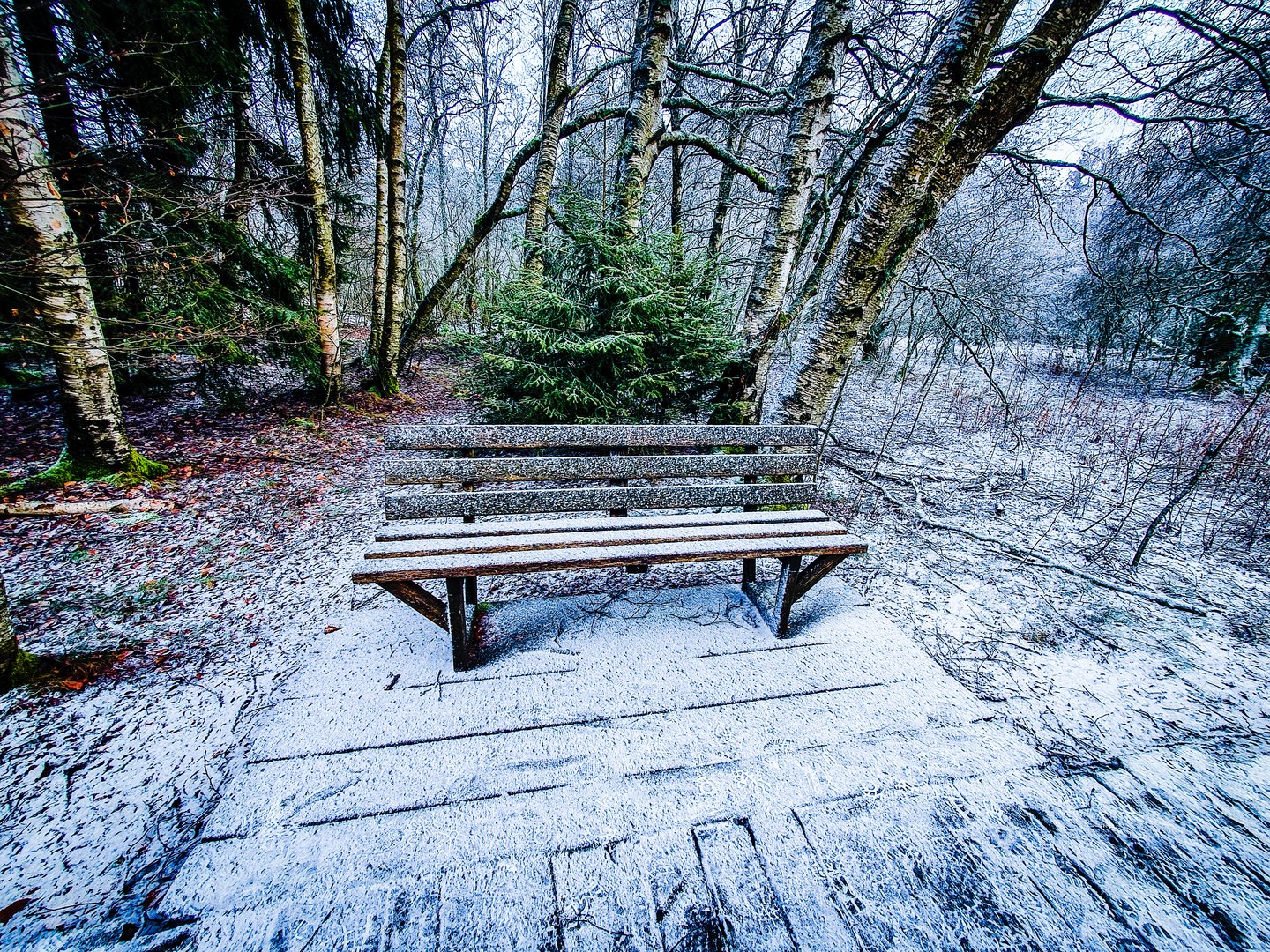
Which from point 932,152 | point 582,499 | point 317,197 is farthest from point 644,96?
point 582,499

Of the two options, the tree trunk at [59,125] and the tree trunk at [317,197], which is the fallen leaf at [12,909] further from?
the tree trunk at [317,197]

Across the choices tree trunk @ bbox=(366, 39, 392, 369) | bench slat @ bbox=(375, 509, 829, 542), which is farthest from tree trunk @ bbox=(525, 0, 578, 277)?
bench slat @ bbox=(375, 509, 829, 542)

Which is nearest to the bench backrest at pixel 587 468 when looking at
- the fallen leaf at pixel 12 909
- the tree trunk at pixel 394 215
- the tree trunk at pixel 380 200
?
the fallen leaf at pixel 12 909

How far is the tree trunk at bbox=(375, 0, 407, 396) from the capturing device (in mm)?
6379

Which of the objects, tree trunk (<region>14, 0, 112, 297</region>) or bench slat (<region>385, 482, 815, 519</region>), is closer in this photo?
bench slat (<region>385, 482, 815, 519</region>)

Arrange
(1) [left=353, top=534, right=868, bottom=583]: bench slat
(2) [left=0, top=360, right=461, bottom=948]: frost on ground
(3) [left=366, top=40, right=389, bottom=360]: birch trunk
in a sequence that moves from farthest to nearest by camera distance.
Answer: (3) [left=366, top=40, right=389, bottom=360]: birch trunk, (1) [left=353, top=534, right=868, bottom=583]: bench slat, (2) [left=0, top=360, right=461, bottom=948]: frost on ground

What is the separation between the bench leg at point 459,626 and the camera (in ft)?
7.00

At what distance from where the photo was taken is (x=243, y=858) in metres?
1.49

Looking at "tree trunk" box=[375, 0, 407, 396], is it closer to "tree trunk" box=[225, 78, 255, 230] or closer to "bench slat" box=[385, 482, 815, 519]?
"tree trunk" box=[225, 78, 255, 230]

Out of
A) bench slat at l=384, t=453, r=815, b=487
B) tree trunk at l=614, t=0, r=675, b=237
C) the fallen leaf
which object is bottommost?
the fallen leaf

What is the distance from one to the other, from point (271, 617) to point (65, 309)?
3147mm

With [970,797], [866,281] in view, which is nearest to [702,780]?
[970,797]

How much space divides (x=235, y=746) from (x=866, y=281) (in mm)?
4434

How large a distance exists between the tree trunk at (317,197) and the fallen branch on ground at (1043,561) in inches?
280
